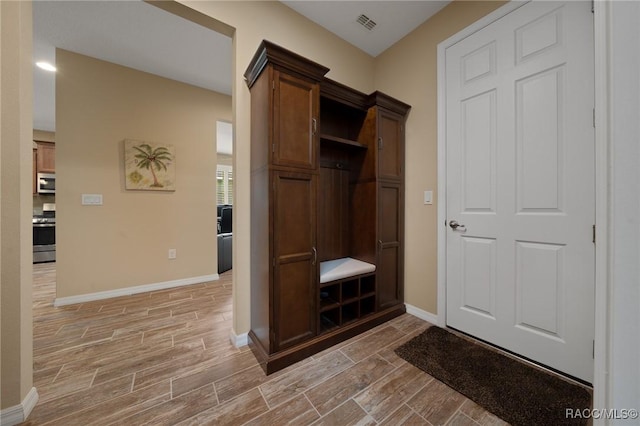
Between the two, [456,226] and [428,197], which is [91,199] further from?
[456,226]

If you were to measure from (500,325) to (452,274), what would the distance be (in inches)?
18.8

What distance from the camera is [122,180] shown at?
9.62ft

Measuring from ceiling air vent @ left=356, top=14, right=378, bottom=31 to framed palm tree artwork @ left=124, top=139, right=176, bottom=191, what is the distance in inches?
113

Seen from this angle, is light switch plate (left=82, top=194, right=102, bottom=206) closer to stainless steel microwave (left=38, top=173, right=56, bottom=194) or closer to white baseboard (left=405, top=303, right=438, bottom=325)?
white baseboard (left=405, top=303, right=438, bottom=325)

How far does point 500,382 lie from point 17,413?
275 cm

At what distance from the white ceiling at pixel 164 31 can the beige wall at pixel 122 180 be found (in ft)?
0.85

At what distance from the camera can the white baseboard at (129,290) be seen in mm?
2598

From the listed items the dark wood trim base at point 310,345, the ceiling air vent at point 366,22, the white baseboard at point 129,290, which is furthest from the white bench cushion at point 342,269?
the ceiling air vent at point 366,22

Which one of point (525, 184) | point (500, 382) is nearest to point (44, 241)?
point (500, 382)

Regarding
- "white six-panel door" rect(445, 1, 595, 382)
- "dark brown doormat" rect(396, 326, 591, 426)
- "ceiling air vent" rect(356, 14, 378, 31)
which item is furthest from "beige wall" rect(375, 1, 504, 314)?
"dark brown doormat" rect(396, 326, 591, 426)

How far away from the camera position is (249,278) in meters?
1.89

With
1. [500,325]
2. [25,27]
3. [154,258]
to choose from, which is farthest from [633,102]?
[154,258]

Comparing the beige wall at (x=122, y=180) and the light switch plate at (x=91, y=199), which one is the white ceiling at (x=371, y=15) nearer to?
the beige wall at (x=122, y=180)

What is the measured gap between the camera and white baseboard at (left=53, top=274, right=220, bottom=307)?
2.60 metres
